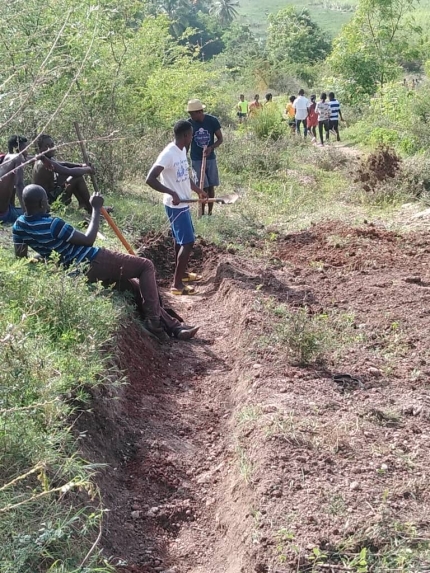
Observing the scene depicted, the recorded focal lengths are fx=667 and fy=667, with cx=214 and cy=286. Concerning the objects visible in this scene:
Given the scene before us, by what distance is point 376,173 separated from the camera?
448 inches

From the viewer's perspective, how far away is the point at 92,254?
543cm

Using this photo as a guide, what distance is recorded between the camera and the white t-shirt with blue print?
6.54 meters

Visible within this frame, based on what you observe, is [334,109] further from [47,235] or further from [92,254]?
[47,235]

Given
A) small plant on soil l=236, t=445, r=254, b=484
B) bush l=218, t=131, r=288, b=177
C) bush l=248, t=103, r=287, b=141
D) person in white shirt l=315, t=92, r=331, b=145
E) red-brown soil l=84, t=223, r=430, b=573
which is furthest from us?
person in white shirt l=315, t=92, r=331, b=145

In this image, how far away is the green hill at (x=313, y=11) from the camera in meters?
95.8

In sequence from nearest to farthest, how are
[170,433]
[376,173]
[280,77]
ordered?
1. [170,433]
2. [376,173]
3. [280,77]

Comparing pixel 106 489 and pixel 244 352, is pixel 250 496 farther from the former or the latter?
pixel 244 352

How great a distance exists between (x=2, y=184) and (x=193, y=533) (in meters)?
4.54

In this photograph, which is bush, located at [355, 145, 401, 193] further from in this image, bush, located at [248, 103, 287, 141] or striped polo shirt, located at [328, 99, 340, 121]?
striped polo shirt, located at [328, 99, 340, 121]

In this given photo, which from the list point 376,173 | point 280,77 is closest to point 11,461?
point 376,173

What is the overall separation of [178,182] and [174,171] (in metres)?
0.12

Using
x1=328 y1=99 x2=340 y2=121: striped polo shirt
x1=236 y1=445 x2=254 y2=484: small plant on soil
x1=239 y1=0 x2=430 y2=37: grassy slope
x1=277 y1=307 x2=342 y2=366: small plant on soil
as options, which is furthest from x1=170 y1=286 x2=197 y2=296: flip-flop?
x1=239 y1=0 x2=430 y2=37: grassy slope

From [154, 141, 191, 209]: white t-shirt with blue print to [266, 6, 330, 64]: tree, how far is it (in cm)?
3508

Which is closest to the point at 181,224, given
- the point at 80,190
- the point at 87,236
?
the point at 87,236
